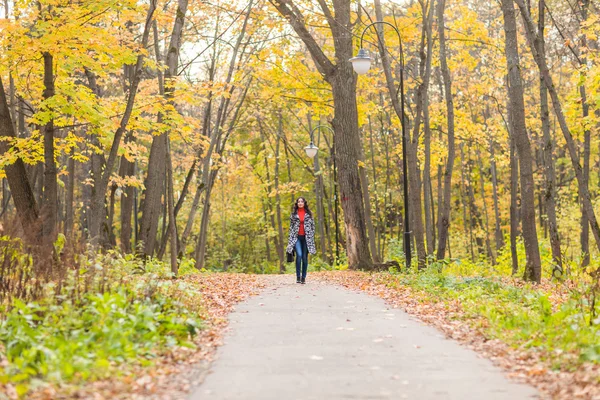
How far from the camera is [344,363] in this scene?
6371 millimetres

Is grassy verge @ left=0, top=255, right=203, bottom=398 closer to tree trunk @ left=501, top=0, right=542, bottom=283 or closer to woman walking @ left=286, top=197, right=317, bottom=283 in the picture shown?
woman walking @ left=286, top=197, right=317, bottom=283

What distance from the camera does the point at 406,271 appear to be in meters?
18.3

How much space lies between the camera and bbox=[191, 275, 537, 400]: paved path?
17.4 feet

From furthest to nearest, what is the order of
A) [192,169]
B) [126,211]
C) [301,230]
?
[192,169] → [126,211] → [301,230]

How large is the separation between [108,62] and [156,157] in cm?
396

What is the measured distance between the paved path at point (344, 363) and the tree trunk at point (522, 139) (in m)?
5.33

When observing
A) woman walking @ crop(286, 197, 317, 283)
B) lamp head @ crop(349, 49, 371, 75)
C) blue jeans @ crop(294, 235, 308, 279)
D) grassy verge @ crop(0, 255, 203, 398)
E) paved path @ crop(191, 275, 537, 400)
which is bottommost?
paved path @ crop(191, 275, 537, 400)

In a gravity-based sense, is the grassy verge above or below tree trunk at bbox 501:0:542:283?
below

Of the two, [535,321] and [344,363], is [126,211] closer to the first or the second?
[535,321]

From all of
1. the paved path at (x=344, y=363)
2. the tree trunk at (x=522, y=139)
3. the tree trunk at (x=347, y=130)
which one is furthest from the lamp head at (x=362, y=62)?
the paved path at (x=344, y=363)

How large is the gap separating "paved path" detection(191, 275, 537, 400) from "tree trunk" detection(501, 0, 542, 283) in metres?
5.33

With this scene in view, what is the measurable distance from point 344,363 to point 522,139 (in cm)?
888

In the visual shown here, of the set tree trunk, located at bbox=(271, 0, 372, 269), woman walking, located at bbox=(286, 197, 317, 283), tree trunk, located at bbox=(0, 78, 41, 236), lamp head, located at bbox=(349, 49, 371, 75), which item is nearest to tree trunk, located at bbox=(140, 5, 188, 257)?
tree trunk, located at bbox=(0, 78, 41, 236)

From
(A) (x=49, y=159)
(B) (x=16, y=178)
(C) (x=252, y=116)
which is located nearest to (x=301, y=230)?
A: (A) (x=49, y=159)
